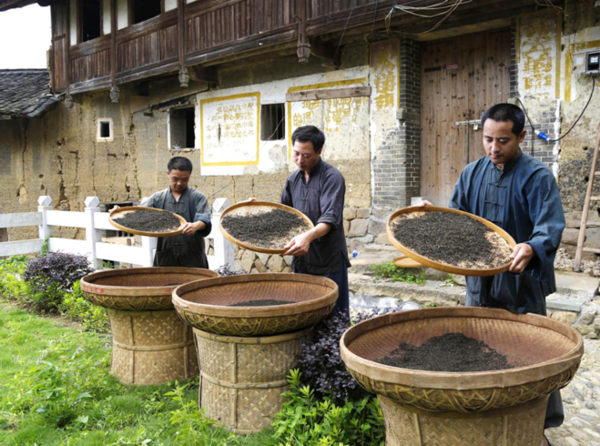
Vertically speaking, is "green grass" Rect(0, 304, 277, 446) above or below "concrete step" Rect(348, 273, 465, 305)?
below

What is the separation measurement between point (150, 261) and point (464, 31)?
17.3ft

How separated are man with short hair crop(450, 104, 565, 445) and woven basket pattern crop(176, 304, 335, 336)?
35.9 inches

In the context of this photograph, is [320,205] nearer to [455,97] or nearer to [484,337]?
[484,337]

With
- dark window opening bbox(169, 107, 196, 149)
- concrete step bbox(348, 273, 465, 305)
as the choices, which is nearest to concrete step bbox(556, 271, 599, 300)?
concrete step bbox(348, 273, 465, 305)

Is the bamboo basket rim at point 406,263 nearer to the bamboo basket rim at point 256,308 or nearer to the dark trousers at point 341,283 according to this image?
the dark trousers at point 341,283

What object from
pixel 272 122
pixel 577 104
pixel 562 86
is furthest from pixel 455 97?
pixel 272 122

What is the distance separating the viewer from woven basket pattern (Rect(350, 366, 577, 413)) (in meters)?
1.84

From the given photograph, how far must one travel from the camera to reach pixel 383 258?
7.16m

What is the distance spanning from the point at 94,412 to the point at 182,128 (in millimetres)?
9196

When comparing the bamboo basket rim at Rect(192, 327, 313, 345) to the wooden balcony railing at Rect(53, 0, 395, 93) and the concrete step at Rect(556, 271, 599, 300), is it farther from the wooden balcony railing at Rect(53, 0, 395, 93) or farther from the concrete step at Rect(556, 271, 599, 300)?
the wooden balcony railing at Rect(53, 0, 395, 93)

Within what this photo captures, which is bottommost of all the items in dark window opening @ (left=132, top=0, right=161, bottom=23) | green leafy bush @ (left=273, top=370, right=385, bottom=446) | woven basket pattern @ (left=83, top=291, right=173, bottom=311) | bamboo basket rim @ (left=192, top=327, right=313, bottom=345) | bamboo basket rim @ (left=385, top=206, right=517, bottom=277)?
green leafy bush @ (left=273, top=370, right=385, bottom=446)

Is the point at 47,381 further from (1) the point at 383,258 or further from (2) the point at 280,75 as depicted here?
(2) the point at 280,75

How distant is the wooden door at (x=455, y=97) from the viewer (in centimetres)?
726

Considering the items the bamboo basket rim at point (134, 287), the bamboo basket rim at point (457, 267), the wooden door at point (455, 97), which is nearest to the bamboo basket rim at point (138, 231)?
the bamboo basket rim at point (134, 287)
